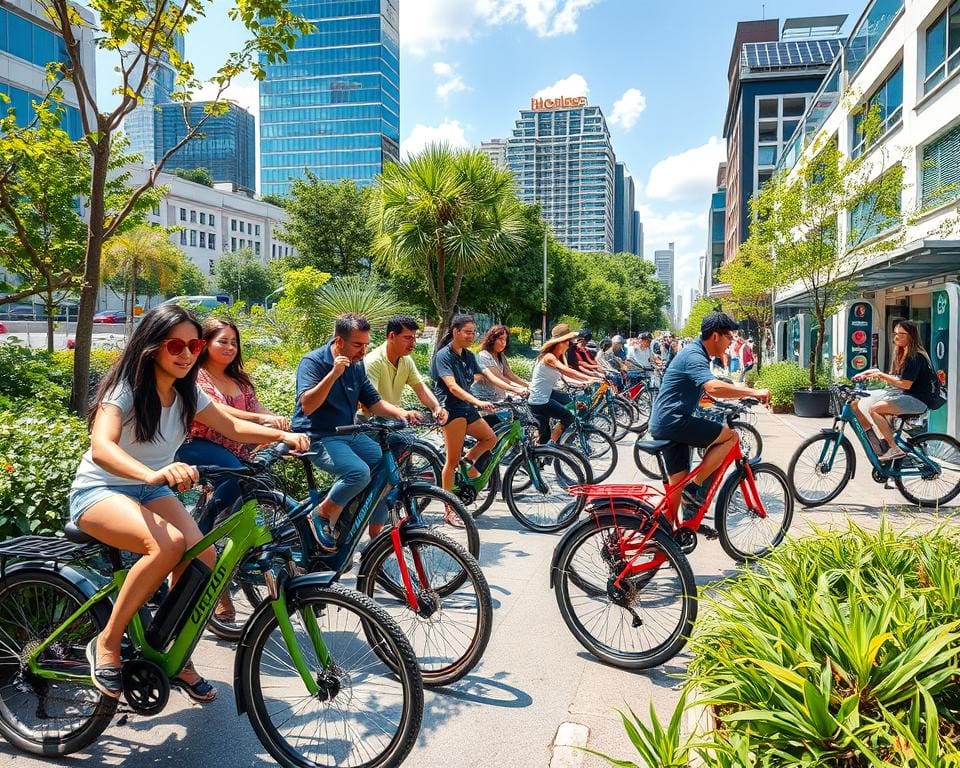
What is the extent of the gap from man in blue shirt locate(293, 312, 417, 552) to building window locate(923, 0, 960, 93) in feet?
56.7

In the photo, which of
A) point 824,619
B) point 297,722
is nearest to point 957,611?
point 824,619

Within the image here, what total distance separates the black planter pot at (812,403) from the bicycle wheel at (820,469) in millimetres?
9728

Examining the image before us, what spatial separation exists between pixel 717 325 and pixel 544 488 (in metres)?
2.40

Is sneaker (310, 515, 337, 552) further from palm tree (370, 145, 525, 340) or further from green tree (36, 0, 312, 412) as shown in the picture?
palm tree (370, 145, 525, 340)

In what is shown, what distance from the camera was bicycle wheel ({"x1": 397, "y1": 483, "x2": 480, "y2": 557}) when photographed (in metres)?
4.48

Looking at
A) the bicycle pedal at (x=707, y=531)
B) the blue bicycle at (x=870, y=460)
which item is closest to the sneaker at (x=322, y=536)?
the bicycle pedal at (x=707, y=531)

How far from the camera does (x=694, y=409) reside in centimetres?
538

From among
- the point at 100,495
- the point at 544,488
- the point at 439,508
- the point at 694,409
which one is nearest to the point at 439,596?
the point at 439,508

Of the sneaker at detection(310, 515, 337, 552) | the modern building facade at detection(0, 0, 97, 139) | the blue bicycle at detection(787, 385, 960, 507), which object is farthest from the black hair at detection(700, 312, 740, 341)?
the modern building facade at detection(0, 0, 97, 139)

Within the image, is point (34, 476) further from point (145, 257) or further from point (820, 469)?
point (145, 257)

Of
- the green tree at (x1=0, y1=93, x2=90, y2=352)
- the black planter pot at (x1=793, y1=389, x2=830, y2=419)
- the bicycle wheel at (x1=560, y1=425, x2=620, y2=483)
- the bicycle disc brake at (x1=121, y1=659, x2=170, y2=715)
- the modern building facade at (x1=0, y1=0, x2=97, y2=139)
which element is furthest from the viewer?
the modern building facade at (x1=0, y1=0, x2=97, y2=139)

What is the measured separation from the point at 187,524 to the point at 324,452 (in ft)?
4.85

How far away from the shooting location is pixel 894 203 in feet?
56.6

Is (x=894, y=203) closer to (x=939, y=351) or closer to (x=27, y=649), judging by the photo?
(x=939, y=351)
